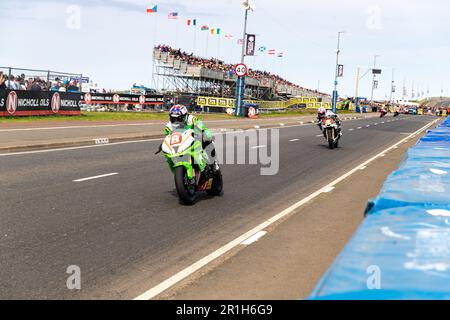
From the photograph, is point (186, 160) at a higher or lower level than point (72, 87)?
lower

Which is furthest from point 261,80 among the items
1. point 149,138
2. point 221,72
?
point 149,138

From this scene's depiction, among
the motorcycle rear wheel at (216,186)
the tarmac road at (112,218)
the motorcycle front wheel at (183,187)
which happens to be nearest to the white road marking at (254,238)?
the tarmac road at (112,218)

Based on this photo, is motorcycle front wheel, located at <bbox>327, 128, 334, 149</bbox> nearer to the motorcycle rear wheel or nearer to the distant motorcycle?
the distant motorcycle

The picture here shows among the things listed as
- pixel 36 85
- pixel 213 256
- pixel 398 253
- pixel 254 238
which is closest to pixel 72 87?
pixel 36 85

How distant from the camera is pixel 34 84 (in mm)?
26859

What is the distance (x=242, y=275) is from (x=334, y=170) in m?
10.1

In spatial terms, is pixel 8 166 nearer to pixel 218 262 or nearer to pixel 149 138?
pixel 218 262

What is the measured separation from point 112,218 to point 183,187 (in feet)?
4.67

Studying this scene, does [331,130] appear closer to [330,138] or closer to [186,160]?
[330,138]

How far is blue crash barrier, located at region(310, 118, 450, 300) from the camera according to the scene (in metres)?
3.50

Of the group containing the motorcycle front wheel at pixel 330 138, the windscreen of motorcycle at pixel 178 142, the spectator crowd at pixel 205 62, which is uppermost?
the spectator crowd at pixel 205 62

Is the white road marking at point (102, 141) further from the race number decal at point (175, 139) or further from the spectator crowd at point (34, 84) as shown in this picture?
the race number decal at point (175, 139)

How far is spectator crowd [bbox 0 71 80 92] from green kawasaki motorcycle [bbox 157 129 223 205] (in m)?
17.7

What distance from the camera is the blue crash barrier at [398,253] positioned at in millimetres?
3498
